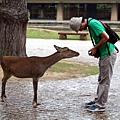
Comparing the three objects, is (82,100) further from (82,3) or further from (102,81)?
(82,3)

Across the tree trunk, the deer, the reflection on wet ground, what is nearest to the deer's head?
the deer

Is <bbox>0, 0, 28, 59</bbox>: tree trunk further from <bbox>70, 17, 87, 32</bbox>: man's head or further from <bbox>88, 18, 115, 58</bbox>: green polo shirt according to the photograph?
<bbox>88, 18, 115, 58</bbox>: green polo shirt

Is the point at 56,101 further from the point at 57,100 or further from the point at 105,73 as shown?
the point at 105,73

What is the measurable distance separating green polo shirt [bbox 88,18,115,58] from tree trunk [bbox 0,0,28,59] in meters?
5.30

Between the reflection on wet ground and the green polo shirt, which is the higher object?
the green polo shirt

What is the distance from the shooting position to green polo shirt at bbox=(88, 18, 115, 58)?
21.2 ft

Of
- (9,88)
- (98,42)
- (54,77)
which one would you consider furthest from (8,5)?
(98,42)

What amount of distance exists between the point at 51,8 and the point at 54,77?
3581 centimetres

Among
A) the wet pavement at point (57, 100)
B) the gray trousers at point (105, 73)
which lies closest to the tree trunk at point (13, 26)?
the wet pavement at point (57, 100)

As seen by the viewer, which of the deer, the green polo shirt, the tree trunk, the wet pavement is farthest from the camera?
the tree trunk

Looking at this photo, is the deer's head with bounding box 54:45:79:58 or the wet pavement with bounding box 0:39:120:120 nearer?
the wet pavement with bounding box 0:39:120:120

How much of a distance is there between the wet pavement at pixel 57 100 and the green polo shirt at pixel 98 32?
1.10 metres

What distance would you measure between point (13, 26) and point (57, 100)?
444 centimetres

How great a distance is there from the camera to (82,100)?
7941mm
